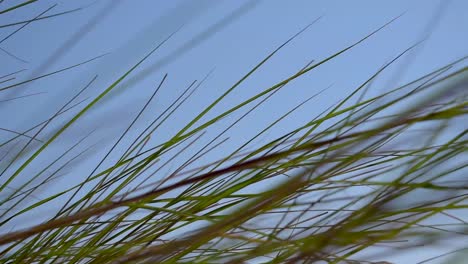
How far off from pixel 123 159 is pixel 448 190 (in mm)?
374

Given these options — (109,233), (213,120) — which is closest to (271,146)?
(213,120)

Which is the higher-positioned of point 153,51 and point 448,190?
point 153,51

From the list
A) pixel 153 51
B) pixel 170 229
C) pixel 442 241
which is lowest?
pixel 442 241

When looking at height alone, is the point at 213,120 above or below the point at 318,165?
above

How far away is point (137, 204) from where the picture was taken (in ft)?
1.69

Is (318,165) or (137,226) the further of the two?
(137,226)

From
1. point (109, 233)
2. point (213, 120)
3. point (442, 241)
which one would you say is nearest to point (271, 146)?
point (213, 120)

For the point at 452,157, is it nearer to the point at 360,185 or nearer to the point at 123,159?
the point at 360,185

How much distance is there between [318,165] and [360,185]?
32 cm

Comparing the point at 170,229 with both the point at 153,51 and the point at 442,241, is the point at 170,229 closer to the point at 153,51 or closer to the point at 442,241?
the point at 153,51

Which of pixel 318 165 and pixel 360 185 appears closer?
pixel 318 165

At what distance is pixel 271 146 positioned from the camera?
1.89 feet

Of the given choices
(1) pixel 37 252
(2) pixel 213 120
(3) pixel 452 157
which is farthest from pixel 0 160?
(3) pixel 452 157

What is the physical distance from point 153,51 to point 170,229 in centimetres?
15
